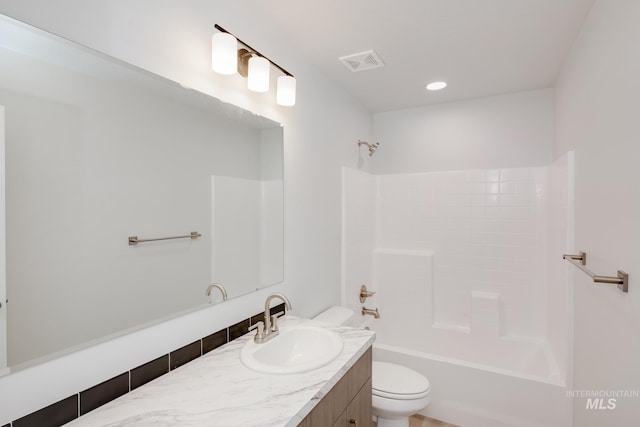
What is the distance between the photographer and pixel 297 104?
6.37 feet

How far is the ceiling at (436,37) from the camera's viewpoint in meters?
1.54

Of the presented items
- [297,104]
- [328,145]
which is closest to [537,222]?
[328,145]

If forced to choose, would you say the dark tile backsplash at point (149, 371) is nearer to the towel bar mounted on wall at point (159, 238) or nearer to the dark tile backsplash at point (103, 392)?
the dark tile backsplash at point (103, 392)

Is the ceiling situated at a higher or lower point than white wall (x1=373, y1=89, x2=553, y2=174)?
higher

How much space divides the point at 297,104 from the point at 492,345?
8.36ft

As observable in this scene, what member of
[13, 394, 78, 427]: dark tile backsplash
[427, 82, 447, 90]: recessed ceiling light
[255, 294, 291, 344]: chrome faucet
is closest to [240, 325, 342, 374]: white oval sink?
[255, 294, 291, 344]: chrome faucet

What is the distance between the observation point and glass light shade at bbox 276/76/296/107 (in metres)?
1.66

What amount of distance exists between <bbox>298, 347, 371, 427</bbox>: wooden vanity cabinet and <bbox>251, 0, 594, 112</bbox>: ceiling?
5.48 feet

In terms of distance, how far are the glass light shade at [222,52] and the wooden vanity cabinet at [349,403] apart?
4.33ft

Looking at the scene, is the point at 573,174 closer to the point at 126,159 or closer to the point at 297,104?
the point at 297,104

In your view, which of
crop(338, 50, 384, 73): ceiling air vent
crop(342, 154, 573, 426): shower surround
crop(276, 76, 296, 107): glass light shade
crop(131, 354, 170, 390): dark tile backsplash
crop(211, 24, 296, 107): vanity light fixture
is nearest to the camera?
crop(131, 354, 170, 390): dark tile backsplash

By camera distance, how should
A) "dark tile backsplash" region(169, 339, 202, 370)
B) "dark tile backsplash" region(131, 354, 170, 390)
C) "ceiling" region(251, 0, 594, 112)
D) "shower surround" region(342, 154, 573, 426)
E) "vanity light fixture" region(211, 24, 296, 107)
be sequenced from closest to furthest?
1. "dark tile backsplash" region(131, 354, 170, 390)
2. "dark tile backsplash" region(169, 339, 202, 370)
3. "vanity light fixture" region(211, 24, 296, 107)
4. "ceiling" region(251, 0, 594, 112)
5. "shower surround" region(342, 154, 573, 426)

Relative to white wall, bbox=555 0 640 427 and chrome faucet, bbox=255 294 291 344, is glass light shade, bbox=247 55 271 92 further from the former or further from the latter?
white wall, bbox=555 0 640 427

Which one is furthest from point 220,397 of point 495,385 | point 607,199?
point 495,385
